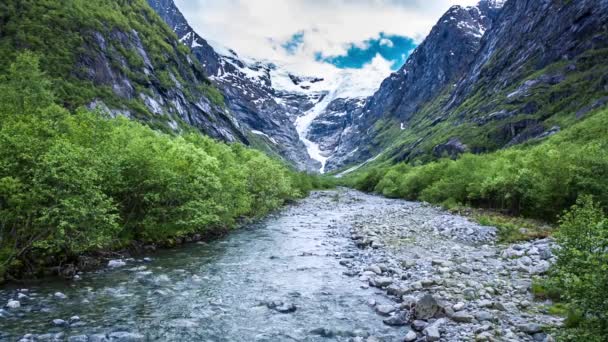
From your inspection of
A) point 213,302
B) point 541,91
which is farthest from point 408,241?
point 541,91

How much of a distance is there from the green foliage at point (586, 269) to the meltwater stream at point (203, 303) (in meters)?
5.89

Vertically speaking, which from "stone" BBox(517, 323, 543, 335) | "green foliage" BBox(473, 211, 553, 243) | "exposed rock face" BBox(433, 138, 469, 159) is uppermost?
"exposed rock face" BBox(433, 138, 469, 159)

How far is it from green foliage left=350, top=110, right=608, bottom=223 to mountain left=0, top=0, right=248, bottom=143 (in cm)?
8353

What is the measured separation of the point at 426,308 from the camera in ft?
49.2

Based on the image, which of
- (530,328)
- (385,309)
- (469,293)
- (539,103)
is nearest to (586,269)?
(530,328)

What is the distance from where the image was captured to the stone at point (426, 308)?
48.4ft

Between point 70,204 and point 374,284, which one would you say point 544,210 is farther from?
point 70,204

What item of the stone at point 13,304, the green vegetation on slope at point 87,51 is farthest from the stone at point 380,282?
the green vegetation on slope at point 87,51

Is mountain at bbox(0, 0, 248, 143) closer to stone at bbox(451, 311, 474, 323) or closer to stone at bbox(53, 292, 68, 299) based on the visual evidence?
stone at bbox(53, 292, 68, 299)

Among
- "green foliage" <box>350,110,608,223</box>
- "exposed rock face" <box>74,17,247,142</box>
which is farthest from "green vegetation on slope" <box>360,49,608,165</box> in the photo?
"exposed rock face" <box>74,17,247,142</box>

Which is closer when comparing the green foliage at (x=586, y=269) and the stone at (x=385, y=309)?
the green foliage at (x=586, y=269)

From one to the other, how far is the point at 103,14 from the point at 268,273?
15512cm

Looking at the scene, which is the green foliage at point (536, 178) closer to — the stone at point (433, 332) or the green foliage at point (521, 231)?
the green foliage at point (521, 231)

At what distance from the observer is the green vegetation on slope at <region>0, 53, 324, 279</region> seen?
17609mm
